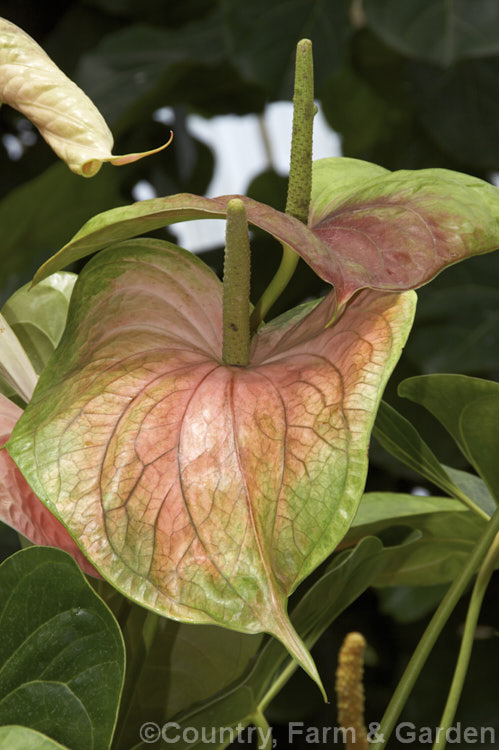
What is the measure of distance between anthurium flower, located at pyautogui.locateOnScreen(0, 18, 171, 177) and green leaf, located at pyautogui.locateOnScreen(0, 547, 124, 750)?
0.11 meters

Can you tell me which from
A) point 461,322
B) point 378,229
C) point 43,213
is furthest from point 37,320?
point 461,322

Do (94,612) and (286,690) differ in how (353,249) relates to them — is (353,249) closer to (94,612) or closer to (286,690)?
(94,612)

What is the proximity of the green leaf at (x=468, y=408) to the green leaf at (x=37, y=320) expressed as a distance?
0.15 metres

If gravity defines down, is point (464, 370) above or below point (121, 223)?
below

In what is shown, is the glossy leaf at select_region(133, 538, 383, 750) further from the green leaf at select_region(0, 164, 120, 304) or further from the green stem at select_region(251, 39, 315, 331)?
the green leaf at select_region(0, 164, 120, 304)

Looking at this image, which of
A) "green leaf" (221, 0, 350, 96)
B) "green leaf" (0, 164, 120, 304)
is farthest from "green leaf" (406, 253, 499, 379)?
"green leaf" (0, 164, 120, 304)

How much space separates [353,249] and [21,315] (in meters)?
0.17

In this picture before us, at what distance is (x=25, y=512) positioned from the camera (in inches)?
10.6

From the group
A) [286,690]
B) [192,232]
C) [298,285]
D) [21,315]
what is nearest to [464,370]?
[298,285]

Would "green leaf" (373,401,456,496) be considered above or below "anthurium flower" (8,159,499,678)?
below

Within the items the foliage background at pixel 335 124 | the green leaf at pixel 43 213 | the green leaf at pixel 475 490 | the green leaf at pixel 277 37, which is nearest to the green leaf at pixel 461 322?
the foliage background at pixel 335 124

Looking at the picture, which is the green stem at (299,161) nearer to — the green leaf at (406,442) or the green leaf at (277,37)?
the green leaf at (406,442)

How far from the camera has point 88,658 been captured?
248 mm

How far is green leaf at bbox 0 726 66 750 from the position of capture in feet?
0.75
